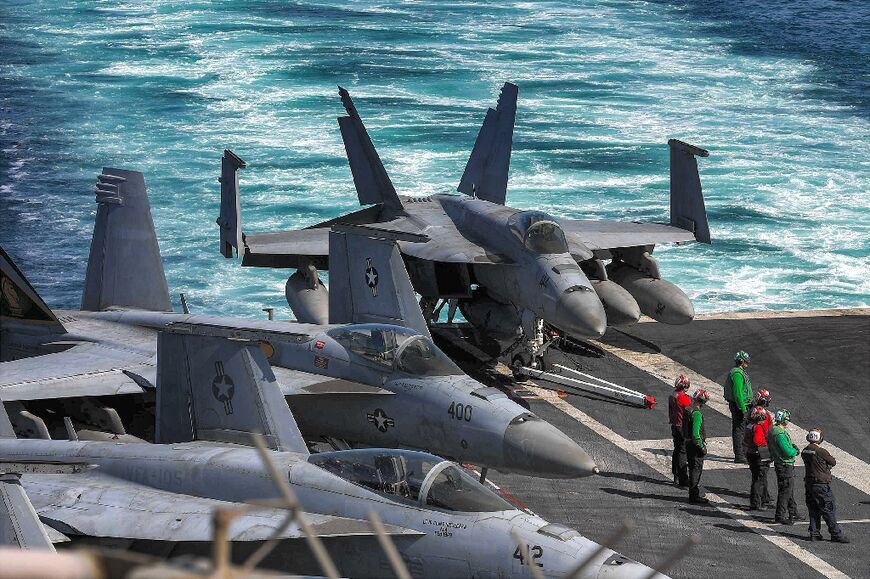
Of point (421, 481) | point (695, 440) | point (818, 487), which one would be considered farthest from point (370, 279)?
point (421, 481)

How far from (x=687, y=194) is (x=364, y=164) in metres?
6.54

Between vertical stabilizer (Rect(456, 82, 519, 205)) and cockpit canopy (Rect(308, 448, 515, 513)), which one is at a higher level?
vertical stabilizer (Rect(456, 82, 519, 205))

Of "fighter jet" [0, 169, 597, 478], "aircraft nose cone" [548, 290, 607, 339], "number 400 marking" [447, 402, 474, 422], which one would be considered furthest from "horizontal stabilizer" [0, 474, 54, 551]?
"aircraft nose cone" [548, 290, 607, 339]

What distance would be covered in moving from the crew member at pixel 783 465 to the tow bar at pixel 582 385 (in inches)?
181

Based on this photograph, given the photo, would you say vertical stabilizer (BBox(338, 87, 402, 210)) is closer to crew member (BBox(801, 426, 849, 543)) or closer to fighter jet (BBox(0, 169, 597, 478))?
fighter jet (BBox(0, 169, 597, 478))

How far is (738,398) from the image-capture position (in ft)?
59.3

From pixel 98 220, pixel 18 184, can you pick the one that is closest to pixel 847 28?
pixel 18 184

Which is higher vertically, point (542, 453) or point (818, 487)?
point (542, 453)

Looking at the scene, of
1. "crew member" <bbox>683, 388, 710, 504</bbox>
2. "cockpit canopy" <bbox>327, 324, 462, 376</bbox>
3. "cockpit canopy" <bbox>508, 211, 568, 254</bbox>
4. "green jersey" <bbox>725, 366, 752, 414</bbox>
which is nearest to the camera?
"cockpit canopy" <bbox>327, 324, 462, 376</bbox>

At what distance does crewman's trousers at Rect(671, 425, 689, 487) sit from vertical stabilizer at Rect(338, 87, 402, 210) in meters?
9.30

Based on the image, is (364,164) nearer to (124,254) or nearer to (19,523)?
(124,254)

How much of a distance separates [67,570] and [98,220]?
62.4 ft

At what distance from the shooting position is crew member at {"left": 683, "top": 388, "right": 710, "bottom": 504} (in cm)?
1650

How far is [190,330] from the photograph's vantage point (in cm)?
1338
